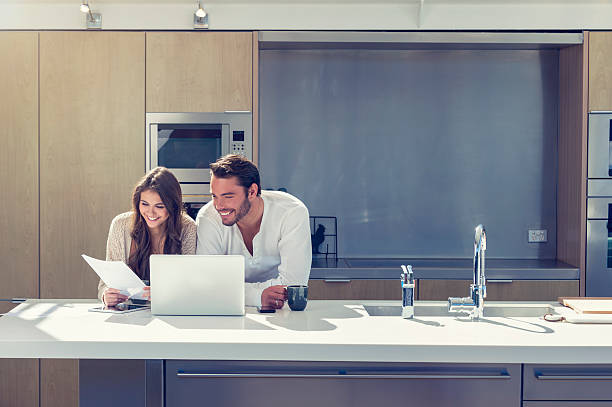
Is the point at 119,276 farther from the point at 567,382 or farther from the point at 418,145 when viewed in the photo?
the point at 418,145

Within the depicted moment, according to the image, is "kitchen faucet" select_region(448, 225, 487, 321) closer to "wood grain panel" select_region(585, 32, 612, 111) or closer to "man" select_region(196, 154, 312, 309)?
"man" select_region(196, 154, 312, 309)

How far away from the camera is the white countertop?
1898 mm

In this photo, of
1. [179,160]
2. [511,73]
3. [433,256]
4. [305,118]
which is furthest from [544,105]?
[179,160]

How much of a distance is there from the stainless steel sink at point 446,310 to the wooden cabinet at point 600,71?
1.89 m

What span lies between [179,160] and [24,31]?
1.16 m

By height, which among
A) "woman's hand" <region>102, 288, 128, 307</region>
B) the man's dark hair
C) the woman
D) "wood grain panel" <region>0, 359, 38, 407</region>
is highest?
the man's dark hair

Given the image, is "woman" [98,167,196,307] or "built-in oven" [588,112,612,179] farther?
"built-in oven" [588,112,612,179]

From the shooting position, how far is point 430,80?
455cm

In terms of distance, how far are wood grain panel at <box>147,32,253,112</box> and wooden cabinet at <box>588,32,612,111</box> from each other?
1.99 meters

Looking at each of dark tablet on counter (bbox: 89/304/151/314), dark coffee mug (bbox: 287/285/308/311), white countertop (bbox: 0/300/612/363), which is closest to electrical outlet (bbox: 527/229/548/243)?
white countertop (bbox: 0/300/612/363)

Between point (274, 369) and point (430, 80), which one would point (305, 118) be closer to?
point (430, 80)

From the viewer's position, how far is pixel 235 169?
109 inches

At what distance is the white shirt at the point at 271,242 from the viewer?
2.78m

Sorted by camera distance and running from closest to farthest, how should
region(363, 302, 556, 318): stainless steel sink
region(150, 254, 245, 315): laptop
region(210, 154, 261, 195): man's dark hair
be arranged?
region(150, 254, 245, 315): laptop → region(363, 302, 556, 318): stainless steel sink → region(210, 154, 261, 195): man's dark hair
